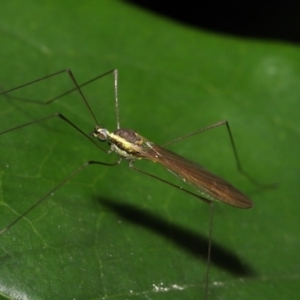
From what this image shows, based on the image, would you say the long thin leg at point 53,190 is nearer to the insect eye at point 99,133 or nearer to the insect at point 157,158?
the insect at point 157,158

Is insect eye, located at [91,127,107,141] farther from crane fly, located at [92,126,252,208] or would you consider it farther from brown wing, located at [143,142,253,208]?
brown wing, located at [143,142,253,208]

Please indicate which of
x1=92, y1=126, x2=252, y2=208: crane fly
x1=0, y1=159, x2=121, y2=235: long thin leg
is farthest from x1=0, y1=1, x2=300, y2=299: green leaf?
x1=92, y1=126, x2=252, y2=208: crane fly

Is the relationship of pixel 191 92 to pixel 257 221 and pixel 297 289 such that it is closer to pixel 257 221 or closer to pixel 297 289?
pixel 257 221

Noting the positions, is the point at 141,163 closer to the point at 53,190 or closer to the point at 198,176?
the point at 198,176

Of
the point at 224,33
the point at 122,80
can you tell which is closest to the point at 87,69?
the point at 122,80

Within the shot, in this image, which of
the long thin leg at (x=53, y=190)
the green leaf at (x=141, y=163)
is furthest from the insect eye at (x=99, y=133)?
the long thin leg at (x=53, y=190)
